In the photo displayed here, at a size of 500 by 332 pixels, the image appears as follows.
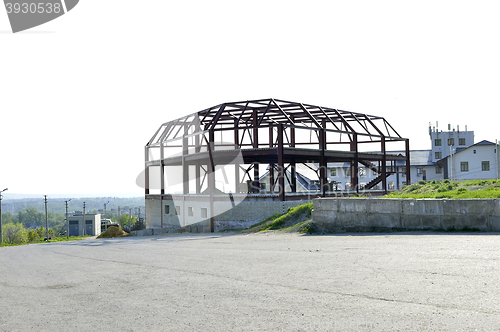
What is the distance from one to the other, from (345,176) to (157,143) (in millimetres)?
47125

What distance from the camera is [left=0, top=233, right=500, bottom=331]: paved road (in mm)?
5398

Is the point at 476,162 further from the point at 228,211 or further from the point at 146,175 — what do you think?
the point at 146,175

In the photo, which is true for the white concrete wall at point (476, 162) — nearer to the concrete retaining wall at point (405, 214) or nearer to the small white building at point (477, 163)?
the small white building at point (477, 163)

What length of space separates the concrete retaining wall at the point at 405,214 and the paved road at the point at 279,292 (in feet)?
5.11

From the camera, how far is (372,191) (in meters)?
36.7

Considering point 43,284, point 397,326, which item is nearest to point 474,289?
point 397,326

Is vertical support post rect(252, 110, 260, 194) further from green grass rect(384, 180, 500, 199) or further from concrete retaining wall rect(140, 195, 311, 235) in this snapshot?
green grass rect(384, 180, 500, 199)

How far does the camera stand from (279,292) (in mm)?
6855

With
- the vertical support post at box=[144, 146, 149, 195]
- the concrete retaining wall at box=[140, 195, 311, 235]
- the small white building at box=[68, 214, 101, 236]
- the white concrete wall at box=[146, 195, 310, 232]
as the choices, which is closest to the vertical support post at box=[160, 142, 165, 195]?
the concrete retaining wall at box=[140, 195, 311, 235]

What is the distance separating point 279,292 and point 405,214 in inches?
361

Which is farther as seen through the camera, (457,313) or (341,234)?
(341,234)

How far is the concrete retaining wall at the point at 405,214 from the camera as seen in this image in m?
12.6

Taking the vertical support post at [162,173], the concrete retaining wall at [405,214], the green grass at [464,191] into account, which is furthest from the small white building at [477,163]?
the concrete retaining wall at [405,214]

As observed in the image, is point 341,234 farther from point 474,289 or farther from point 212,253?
point 474,289
